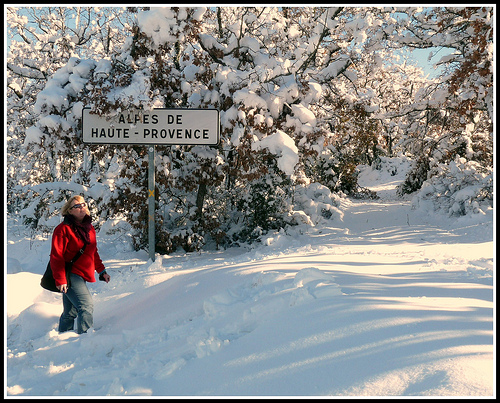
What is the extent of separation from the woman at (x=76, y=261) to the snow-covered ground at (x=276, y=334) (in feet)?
0.70

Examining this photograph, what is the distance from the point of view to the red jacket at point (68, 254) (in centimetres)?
432

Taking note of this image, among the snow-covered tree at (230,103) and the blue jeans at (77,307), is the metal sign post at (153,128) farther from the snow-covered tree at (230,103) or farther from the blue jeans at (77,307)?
the blue jeans at (77,307)

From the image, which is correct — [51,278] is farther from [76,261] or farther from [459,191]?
[459,191]

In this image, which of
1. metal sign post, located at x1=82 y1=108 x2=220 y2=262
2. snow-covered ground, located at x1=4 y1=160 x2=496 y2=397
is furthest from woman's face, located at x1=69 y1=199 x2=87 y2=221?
metal sign post, located at x1=82 y1=108 x2=220 y2=262

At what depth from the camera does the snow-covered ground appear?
274 cm

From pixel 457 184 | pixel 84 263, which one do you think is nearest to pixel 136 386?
pixel 84 263

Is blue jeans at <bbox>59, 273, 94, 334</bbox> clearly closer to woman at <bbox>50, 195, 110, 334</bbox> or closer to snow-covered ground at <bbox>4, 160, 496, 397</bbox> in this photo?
woman at <bbox>50, 195, 110, 334</bbox>

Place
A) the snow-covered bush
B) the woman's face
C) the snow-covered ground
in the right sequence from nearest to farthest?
1. the snow-covered ground
2. the woman's face
3. the snow-covered bush

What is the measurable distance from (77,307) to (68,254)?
54 cm

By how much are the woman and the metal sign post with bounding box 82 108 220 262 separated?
2.76 metres

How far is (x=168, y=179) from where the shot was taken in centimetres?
841

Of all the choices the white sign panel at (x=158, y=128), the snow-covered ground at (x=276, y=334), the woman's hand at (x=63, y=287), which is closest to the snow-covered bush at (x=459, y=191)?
the snow-covered ground at (x=276, y=334)

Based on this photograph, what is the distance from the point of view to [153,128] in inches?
287

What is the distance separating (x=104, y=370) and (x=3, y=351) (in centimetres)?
85
